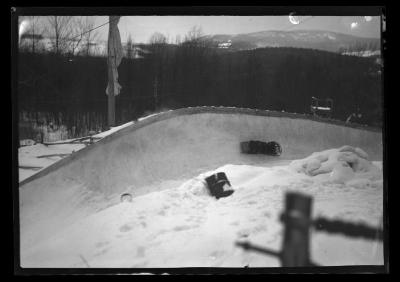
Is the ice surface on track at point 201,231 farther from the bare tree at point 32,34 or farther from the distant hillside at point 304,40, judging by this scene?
the bare tree at point 32,34

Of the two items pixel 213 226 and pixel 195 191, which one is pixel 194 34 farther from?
pixel 213 226

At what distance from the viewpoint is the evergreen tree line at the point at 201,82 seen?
3641 millimetres

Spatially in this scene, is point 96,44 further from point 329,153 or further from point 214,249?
point 329,153

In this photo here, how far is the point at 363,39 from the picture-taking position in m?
3.62

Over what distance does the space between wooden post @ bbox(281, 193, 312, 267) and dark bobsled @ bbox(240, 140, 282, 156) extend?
43cm

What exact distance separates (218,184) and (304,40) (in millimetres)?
1604

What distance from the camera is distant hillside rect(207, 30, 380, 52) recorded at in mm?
3633

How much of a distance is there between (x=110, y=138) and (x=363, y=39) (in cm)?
258

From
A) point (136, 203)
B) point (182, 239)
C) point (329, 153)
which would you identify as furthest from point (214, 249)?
point (329, 153)

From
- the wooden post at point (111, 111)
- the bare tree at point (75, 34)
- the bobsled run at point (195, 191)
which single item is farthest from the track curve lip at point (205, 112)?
the bare tree at point (75, 34)

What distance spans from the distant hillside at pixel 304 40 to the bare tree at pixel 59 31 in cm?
133

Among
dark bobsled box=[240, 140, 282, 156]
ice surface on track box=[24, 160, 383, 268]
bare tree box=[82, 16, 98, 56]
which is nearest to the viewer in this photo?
ice surface on track box=[24, 160, 383, 268]

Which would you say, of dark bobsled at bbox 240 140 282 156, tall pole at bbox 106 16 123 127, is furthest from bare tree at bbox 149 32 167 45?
dark bobsled at bbox 240 140 282 156

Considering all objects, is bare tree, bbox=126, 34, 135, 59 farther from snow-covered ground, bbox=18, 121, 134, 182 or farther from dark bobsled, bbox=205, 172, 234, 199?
dark bobsled, bbox=205, 172, 234, 199
